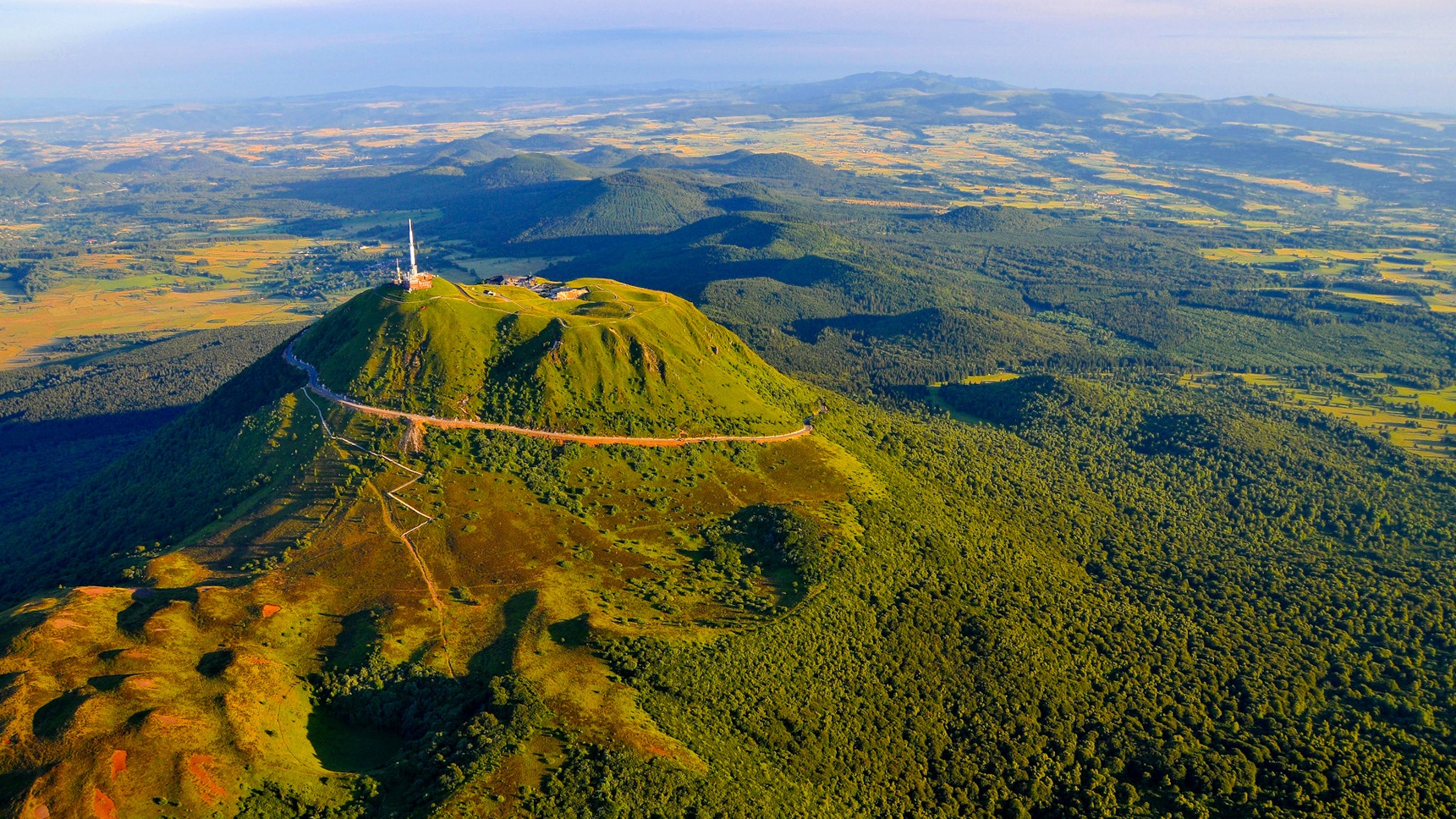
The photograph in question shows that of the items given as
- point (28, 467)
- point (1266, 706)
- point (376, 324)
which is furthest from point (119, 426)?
point (1266, 706)

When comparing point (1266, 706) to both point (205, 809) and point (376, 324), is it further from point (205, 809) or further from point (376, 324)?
point (376, 324)

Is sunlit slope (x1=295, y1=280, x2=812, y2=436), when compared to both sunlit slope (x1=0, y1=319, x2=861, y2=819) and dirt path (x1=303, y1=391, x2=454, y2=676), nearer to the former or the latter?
sunlit slope (x1=0, y1=319, x2=861, y2=819)

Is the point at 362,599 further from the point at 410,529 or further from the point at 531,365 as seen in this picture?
the point at 531,365

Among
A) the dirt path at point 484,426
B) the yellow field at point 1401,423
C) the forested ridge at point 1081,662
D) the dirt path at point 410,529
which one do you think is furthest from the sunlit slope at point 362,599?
the yellow field at point 1401,423

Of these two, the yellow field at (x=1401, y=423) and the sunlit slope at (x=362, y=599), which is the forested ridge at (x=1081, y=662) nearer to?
the sunlit slope at (x=362, y=599)

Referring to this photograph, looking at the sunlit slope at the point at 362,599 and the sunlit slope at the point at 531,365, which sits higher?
the sunlit slope at the point at 531,365
